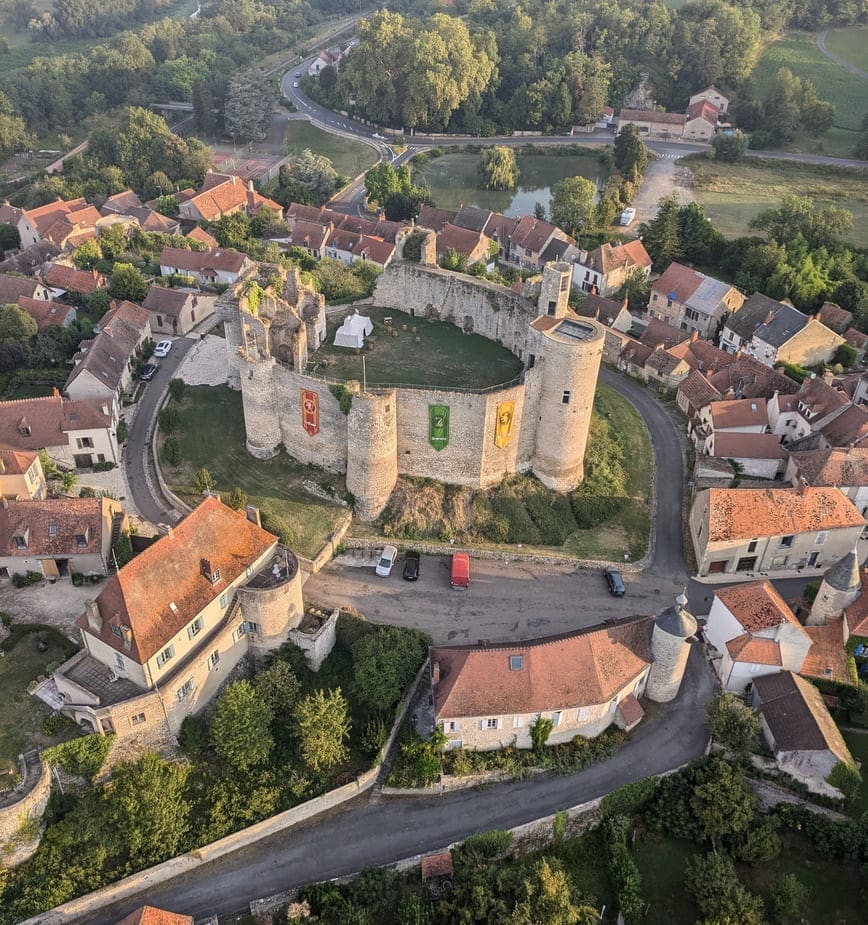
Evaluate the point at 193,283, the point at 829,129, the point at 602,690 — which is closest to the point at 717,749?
the point at 602,690

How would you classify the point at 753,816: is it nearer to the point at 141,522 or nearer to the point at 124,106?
the point at 141,522

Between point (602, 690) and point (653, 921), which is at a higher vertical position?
point (602, 690)

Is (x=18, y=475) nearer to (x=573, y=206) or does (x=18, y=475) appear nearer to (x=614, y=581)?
(x=614, y=581)

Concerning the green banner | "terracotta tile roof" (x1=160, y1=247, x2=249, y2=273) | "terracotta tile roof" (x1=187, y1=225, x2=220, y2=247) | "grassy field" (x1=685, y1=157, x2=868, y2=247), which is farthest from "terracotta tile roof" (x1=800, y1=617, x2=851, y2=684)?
"terracotta tile roof" (x1=187, y1=225, x2=220, y2=247)

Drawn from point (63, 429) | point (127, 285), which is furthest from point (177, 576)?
point (127, 285)

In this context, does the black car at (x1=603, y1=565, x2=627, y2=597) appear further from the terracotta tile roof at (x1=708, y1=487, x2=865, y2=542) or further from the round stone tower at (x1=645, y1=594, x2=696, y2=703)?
the round stone tower at (x1=645, y1=594, x2=696, y2=703)

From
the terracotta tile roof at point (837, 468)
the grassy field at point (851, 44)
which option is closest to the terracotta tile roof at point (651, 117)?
the grassy field at point (851, 44)

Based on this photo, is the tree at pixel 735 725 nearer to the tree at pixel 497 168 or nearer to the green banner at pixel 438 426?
the green banner at pixel 438 426
